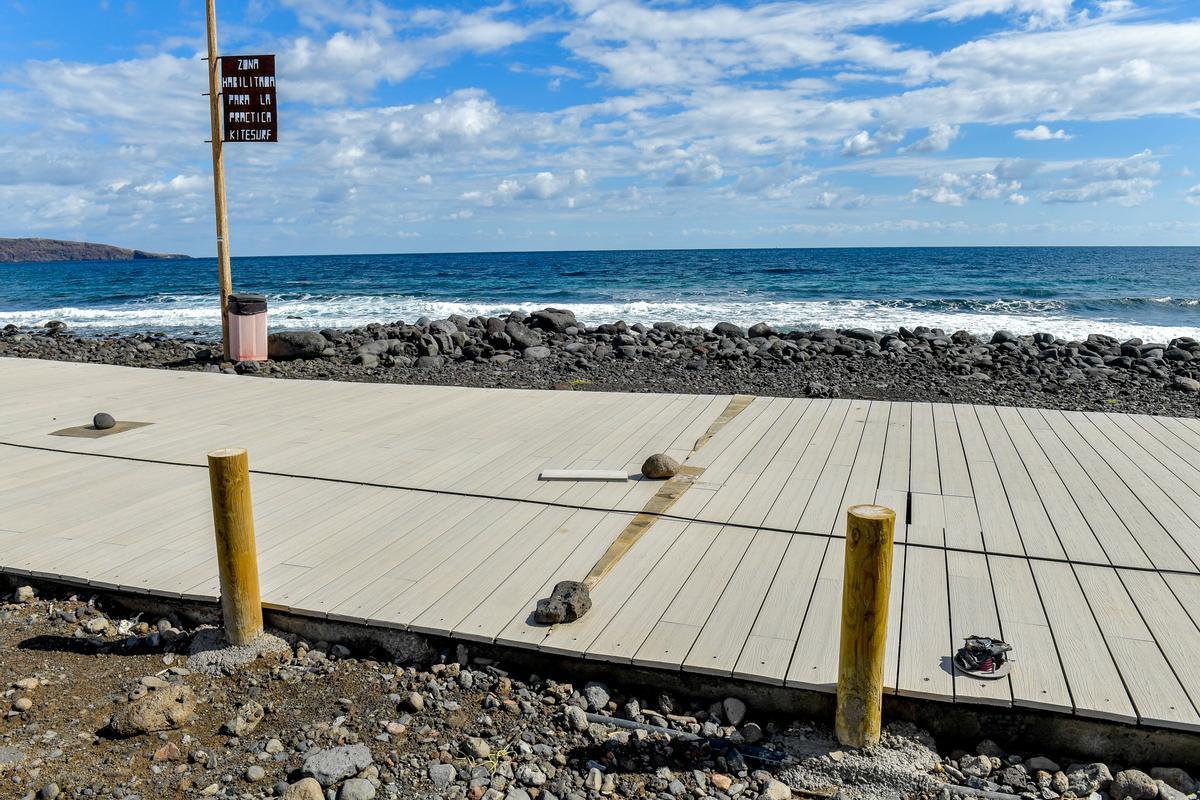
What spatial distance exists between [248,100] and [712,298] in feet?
67.9

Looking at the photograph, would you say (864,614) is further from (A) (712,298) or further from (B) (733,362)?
(A) (712,298)

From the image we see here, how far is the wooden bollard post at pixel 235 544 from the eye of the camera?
10.5ft

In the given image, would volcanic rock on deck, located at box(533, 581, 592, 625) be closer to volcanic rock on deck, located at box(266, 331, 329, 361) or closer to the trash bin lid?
the trash bin lid

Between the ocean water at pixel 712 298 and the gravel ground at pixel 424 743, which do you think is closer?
the gravel ground at pixel 424 743

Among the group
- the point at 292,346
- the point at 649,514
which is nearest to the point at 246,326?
the point at 292,346

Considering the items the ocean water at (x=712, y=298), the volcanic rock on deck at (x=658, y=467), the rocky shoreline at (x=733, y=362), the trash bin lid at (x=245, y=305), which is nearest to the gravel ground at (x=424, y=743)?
the volcanic rock on deck at (x=658, y=467)

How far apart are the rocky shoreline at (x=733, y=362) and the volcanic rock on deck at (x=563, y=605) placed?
6.26m

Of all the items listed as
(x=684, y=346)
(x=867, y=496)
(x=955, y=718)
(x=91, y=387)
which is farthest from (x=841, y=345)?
(x=955, y=718)

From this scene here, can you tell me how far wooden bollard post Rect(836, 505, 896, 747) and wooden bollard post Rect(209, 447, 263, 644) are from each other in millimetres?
2195

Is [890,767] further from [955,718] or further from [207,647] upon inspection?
[207,647]

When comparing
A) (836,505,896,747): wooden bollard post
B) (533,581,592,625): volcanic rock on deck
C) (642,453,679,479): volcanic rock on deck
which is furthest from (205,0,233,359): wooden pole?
(836,505,896,747): wooden bollard post

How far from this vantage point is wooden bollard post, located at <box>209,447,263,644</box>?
3.21 metres

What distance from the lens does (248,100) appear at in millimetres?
9883

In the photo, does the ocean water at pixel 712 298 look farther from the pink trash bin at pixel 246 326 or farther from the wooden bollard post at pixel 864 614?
the wooden bollard post at pixel 864 614
